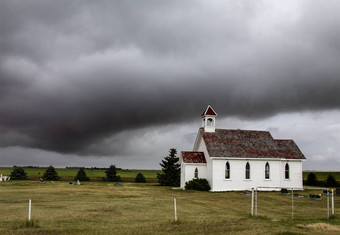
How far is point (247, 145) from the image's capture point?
159ft

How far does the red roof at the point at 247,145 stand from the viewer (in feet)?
152

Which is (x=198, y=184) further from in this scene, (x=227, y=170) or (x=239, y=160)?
(x=239, y=160)

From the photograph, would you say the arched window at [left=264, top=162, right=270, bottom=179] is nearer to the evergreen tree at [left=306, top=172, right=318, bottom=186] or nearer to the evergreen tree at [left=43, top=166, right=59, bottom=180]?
the evergreen tree at [left=306, top=172, right=318, bottom=186]

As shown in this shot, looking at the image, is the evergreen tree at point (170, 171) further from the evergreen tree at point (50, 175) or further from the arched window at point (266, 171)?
the evergreen tree at point (50, 175)

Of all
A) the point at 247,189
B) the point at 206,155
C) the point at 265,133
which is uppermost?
the point at 265,133

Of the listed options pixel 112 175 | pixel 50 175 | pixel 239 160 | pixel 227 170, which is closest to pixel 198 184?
pixel 227 170

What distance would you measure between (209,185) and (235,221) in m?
26.2

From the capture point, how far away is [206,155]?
47531 mm

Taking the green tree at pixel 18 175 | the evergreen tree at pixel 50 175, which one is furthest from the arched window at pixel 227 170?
the green tree at pixel 18 175

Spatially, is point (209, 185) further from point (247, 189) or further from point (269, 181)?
point (269, 181)

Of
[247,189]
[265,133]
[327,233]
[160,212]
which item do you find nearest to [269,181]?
[247,189]

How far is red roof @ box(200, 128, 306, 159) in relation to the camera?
46438 millimetres

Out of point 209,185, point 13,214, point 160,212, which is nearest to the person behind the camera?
point 13,214

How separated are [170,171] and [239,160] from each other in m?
19.9
